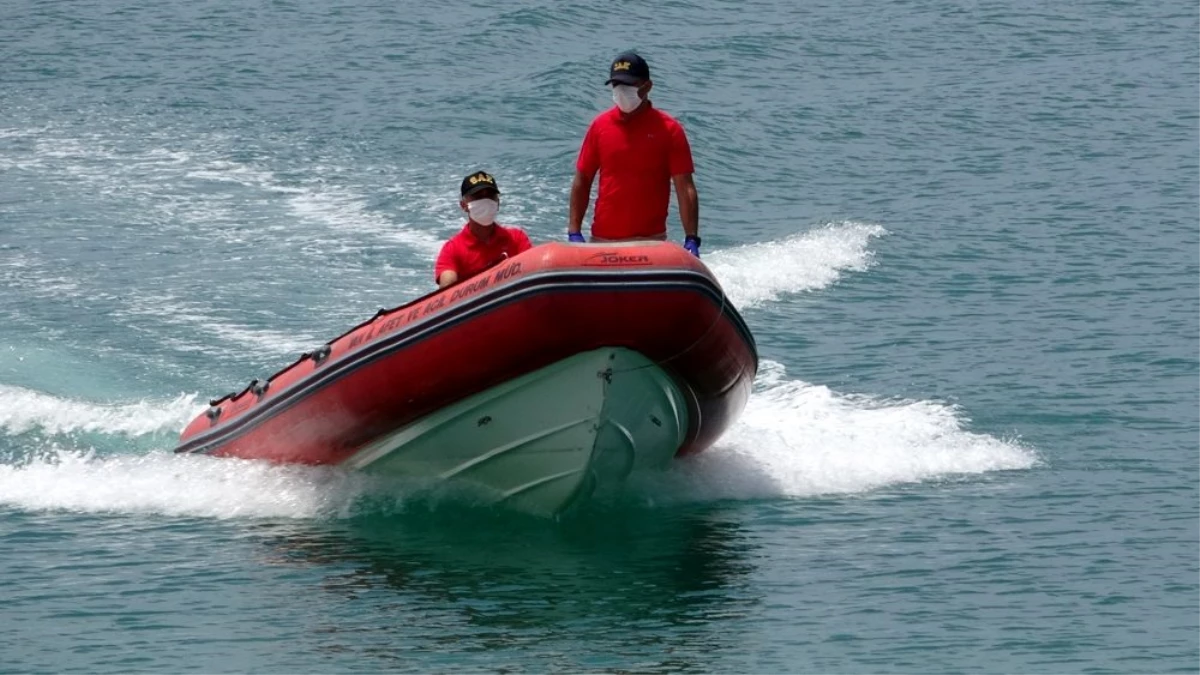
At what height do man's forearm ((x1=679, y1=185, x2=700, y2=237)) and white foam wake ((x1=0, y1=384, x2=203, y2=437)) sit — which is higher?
man's forearm ((x1=679, y1=185, x2=700, y2=237))

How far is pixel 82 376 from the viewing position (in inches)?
624

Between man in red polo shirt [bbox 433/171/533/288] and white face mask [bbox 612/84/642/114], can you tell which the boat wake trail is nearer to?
man in red polo shirt [bbox 433/171/533/288]

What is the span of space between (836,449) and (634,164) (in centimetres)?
317

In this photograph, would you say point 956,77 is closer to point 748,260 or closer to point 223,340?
point 748,260

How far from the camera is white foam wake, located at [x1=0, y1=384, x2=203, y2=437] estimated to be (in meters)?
14.7

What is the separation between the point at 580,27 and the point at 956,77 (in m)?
5.59

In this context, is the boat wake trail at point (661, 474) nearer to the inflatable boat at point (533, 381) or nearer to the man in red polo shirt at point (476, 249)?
the inflatable boat at point (533, 381)

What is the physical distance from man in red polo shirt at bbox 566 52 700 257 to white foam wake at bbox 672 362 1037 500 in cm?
195

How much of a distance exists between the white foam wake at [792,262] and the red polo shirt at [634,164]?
691 centimetres

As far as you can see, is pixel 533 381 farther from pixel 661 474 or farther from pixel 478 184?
pixel 661 474

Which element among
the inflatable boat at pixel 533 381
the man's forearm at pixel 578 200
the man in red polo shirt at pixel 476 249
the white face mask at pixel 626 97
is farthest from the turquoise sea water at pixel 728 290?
the white face mask at pixel 626 97

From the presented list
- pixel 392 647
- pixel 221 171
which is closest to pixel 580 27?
pixel 221 171

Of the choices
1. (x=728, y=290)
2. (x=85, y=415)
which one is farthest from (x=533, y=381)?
(x=728, y=290)

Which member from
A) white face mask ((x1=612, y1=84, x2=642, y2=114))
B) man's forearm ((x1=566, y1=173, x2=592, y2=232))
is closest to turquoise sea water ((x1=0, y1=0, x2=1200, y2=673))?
man's forearm ((x1=566, y1=173, x2=592, y2=232))
